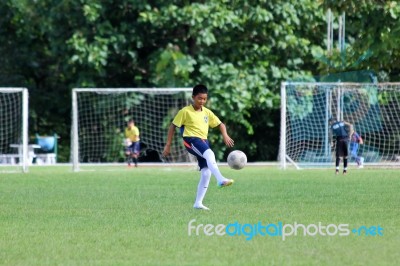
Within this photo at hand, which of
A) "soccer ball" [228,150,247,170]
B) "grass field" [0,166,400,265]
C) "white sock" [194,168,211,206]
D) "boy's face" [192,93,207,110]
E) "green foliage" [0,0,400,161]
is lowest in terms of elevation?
"grass field" [0,166,400,265]

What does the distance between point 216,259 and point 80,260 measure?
1261mm

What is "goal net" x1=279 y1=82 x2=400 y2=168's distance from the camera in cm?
3509

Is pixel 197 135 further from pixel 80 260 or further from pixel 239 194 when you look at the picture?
pixel 80 260

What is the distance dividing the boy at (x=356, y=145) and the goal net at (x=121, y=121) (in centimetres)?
609

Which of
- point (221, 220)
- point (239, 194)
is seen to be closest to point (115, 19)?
point (239, 194)

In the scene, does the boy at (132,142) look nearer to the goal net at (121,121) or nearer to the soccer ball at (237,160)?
the goal net at (121,121)

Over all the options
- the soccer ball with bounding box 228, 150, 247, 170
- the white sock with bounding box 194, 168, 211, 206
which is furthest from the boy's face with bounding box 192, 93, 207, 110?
the soccer ball with bounding box 228, 150, 247, 170

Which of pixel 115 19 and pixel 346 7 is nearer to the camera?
pixel 346 7

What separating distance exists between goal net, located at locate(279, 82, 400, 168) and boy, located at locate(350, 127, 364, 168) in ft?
1.36

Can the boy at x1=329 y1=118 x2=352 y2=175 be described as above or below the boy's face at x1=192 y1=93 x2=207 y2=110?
below

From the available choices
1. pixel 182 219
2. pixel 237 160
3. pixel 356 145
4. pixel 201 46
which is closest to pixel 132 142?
pixel 201 46

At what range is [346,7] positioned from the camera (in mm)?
26078

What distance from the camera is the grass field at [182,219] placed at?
10.9 meters

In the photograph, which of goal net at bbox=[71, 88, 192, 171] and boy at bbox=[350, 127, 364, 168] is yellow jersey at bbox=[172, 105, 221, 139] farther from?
goal net at bbox=[71, 88, 192, 171]
